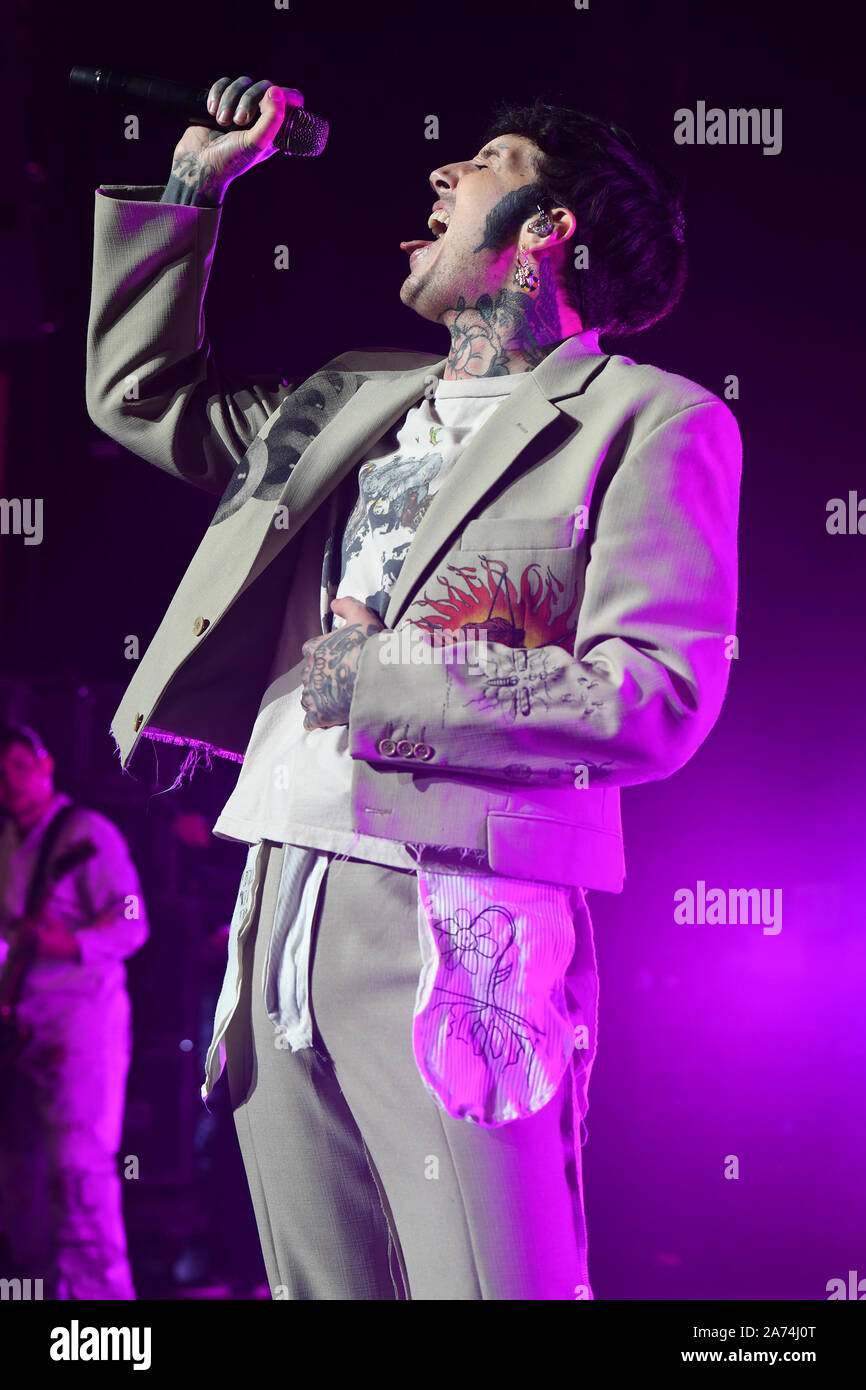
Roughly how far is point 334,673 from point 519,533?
281mm

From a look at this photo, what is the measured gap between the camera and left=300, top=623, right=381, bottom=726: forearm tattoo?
1.46 metres

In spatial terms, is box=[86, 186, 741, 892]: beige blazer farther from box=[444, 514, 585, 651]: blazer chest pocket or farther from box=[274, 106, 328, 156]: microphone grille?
box=[274, 106, 328, 156]: microphone grille

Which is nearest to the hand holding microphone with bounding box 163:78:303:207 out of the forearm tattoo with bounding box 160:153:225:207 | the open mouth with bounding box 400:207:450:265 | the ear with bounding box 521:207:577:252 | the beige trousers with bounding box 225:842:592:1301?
the forearm tattoo with bounding box 160:153:225:207

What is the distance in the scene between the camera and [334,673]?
57.8 inches

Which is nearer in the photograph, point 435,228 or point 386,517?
point 386,517

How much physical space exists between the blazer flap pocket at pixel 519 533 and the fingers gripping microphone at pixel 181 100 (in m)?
0.69

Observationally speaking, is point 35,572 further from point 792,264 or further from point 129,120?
point 792,264

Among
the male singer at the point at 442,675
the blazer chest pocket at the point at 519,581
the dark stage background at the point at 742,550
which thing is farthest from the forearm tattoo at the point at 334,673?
the dark stage background at the point at 742,550

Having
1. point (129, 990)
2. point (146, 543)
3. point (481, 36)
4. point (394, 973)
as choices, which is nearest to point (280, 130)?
point (481, 36)

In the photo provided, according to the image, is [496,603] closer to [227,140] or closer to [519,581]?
[519,581]

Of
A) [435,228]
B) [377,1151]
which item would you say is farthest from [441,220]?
[377,1151]

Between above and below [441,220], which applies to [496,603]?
below

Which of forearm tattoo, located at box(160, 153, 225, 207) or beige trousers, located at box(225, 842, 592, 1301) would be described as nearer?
beige trousers, located at box(225, 842, 592, 1301)

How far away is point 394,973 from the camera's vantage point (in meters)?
1.46
